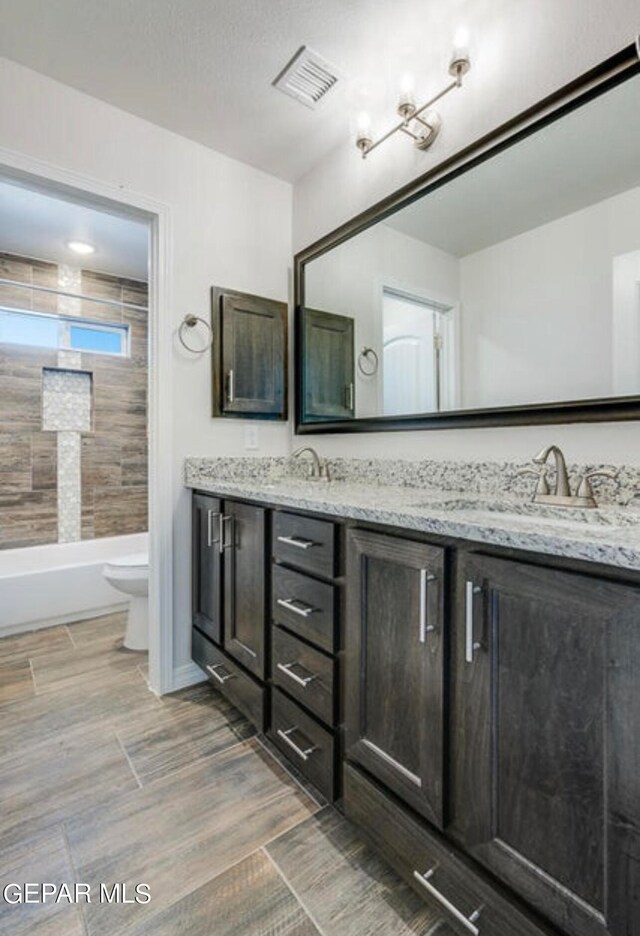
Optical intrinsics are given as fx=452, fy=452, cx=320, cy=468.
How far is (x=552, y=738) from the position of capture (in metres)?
0.74

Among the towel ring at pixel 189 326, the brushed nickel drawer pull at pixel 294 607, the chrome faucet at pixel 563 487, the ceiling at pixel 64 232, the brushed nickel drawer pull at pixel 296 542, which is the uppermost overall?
the ceiling at pixel 64 232

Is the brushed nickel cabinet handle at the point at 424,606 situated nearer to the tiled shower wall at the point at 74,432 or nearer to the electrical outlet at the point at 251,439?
the electrical outlet at the point at 251,439

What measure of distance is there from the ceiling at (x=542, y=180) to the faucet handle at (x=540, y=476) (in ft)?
2.40

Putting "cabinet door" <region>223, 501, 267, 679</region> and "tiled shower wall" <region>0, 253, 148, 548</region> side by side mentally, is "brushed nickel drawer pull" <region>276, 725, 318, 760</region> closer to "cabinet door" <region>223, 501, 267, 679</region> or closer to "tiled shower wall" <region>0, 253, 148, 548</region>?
"cabinet door" <region>223, 501, 267, 679</region>

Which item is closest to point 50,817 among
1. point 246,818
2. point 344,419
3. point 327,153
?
point 246,818

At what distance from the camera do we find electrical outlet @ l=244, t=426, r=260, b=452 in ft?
7.23

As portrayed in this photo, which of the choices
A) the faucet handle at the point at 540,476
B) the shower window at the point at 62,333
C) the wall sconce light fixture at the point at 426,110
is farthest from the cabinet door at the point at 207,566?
the shower window at the point at 62,333

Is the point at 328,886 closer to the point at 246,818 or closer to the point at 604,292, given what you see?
the point at 246,818

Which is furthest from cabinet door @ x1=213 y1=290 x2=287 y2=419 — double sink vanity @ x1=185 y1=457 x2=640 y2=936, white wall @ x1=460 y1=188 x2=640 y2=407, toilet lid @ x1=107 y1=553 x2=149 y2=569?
white wall @ x1=460 y1=188 x2=640 y2=407

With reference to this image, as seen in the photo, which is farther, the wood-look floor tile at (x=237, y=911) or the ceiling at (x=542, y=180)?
the ceiling at (x=542, y=180)

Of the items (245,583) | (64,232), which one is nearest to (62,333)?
(64,232)

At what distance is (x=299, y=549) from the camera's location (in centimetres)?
130

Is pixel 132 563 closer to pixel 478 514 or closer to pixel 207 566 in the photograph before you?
pixel 207 566

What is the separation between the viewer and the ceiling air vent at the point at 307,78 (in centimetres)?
157
